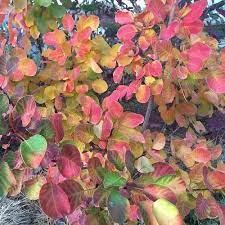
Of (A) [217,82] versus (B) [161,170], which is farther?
(A) [217,82]

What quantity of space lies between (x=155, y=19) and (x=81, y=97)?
306 millimetres

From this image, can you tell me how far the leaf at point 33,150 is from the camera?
826 millimetres

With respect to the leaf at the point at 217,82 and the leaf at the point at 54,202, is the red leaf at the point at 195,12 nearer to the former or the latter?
the leaf at the point at 217,82

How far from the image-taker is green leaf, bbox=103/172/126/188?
861 mm

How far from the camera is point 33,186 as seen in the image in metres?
0.98

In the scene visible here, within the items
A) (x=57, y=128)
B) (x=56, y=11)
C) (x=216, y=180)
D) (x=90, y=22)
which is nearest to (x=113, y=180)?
(x=57, y=128)

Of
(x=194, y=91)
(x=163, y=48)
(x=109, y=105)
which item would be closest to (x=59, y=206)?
(x=109, y=105)

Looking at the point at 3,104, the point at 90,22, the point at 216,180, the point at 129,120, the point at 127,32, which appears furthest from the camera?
the point at 90,22

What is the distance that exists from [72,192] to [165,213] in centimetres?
19

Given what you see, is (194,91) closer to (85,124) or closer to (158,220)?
(85,124)

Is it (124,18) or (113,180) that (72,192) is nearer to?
(113,180)

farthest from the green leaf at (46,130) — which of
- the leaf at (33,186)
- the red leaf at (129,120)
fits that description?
the red leaf at (129,120)

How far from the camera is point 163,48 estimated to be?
1.29 metres

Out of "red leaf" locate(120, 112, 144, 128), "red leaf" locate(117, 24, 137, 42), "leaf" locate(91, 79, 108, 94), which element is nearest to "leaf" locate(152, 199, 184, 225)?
"red leaf" locate(120, 112, 144, 128)
